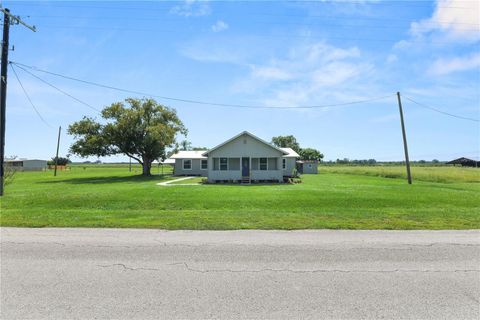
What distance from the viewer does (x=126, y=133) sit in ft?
122

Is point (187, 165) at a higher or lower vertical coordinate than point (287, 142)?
lower

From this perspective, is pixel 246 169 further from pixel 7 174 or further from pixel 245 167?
pixel 7 174

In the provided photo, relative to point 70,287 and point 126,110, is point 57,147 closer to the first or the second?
point 126,110

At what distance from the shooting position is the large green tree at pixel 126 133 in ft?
121

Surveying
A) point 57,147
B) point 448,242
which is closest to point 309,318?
point 448,242

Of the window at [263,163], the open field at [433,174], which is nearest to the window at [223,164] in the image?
the window at [263,163]

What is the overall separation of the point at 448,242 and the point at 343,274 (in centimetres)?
374

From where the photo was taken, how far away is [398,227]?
8.49 metres

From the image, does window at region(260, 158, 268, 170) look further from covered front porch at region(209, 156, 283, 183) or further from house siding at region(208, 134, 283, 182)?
house siding at region(208, 134, 283, 182)

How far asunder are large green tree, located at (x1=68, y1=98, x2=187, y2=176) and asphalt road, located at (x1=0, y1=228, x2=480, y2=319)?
30770 mm

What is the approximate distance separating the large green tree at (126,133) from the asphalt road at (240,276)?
30770 mm

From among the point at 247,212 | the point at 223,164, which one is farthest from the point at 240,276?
the point at 223,164

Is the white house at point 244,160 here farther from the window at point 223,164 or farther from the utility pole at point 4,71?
the utility pole at point 4,71

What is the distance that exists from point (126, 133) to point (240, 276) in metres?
36.1
